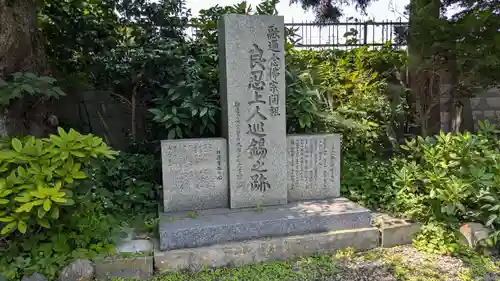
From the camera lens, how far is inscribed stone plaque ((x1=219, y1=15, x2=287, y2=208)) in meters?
3.22

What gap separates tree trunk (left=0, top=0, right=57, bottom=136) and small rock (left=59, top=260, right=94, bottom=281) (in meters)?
1.60

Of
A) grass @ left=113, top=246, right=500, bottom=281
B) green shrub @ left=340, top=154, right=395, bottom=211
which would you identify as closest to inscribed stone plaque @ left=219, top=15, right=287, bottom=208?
grass @ left=113, top=246, right=500, bottom=281

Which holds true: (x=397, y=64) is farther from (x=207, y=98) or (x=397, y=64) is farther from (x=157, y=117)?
(x=157, y=117)

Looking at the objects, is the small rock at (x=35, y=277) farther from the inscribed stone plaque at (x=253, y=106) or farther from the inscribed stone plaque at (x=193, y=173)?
the inscribed stone plaque at (x=253, y=106)

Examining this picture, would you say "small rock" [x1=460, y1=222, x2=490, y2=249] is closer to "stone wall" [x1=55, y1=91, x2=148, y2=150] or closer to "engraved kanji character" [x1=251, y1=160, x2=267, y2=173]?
"engraved kanji character" [x1=251, y1=160, x2=267, y2=173]

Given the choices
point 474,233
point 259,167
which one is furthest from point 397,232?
point 259,167

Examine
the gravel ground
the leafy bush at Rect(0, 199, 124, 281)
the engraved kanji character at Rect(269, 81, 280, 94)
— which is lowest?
the gravel ground

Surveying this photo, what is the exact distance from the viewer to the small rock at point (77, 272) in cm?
244

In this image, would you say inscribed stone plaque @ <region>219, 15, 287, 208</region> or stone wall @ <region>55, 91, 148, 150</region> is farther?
stone wall @ <region>55, 91, 148, 150</region>

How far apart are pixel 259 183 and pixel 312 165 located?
1.84ft

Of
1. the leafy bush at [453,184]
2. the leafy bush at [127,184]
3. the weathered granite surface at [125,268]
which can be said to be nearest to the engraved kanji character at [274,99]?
the leafy bush at [453,184]

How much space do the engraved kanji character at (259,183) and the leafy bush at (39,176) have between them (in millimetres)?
1302

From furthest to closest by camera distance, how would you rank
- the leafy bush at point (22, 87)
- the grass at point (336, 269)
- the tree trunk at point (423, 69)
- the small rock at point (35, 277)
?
the tree trunk at point (423, 69) → the leafy bush at point (22, 87) → the grass at point (336, 269) → the small rock at point (35, 277)

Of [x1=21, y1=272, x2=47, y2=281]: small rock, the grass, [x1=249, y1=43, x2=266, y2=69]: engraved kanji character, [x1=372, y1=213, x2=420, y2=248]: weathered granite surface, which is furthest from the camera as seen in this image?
[x1=249, y1=43, x2=266, y2=69]: engraved kanji character
